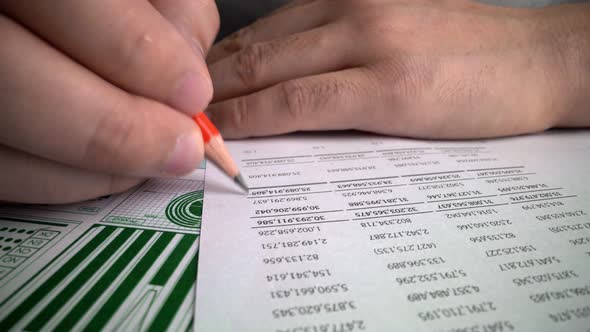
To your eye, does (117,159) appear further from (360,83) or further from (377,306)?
(360,83)

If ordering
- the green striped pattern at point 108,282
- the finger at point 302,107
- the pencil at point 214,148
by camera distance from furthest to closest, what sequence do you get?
the finger at point 302,107 → the pencil at point 214,148 → the green striped pattern at point 108,282

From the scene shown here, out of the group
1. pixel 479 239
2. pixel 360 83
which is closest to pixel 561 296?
pixel 479 239

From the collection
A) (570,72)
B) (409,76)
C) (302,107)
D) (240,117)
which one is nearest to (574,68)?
(570,72)

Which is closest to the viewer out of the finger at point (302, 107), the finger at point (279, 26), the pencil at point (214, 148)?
the pencil at point (214, 148)

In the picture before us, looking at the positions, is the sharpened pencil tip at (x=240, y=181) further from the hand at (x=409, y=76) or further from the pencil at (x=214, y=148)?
the hand at (x=409, y=76)

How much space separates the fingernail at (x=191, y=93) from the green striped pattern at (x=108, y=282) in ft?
0.52

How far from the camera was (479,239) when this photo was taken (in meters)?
0.40

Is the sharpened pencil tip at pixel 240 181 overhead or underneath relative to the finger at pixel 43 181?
underneath

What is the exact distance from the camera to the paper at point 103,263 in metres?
0.31

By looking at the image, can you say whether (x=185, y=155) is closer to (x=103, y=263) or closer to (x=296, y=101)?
(x=103, y=263)

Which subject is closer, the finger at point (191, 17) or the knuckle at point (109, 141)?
the knuckle at point (109, 141)

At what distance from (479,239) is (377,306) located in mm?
172

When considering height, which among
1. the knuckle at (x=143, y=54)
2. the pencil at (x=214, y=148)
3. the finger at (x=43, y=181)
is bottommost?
the pencil at (x=214, y=148)

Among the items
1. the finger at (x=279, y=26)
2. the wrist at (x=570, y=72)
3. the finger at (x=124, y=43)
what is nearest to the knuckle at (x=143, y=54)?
the finger at (x=124, y=43)
